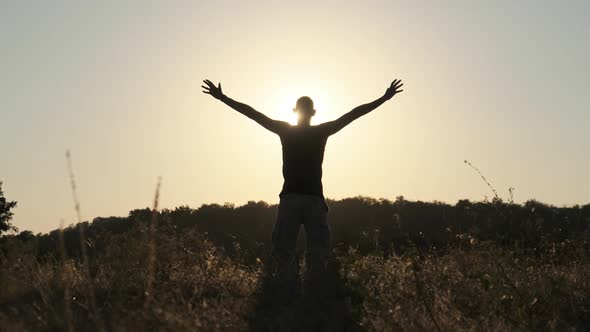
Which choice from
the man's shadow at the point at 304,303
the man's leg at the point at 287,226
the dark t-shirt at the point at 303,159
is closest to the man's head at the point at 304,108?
the dark t-shirt at the point at 303,159

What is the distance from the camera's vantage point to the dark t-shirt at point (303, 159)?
8070 mm

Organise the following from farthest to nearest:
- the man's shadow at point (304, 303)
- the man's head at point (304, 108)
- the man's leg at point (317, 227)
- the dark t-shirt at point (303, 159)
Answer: the man's head at point (304, 108) → the dark t-shirt at point (303, 159) → the man's leg at point (317, 227) → the man's shadow at point (304, 303)

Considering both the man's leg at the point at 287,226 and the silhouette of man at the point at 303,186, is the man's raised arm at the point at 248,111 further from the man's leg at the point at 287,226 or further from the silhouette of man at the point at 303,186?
the man's leg at the point at 287,226

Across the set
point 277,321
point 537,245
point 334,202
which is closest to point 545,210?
point 334,202

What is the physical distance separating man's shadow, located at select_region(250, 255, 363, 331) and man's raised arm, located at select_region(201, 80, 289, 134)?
1667 millimetres

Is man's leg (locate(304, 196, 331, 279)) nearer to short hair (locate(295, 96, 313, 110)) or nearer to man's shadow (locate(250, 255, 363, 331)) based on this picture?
man's shadow (locate(250, 255, 363, 331))

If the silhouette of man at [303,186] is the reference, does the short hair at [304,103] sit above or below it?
above

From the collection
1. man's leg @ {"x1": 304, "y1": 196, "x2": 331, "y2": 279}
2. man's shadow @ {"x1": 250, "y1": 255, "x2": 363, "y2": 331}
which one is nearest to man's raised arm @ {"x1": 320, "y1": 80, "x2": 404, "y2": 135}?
man's leg @ {"x1": 304, "y1": 196, "x2": 331, "y2": 279}

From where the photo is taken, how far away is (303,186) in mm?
8055

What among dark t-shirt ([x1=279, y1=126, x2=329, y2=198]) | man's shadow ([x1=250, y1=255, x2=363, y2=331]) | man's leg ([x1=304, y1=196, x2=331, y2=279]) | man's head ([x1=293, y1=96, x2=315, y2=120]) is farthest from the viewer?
man's head ([x1=293, y1=96, x2=315, y2=120])

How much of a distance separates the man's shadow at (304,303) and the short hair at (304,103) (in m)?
1.94

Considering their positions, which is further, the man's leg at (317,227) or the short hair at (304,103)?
the short hair at (304,103)

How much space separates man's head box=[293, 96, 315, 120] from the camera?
841 cm

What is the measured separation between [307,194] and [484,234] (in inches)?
81.7
